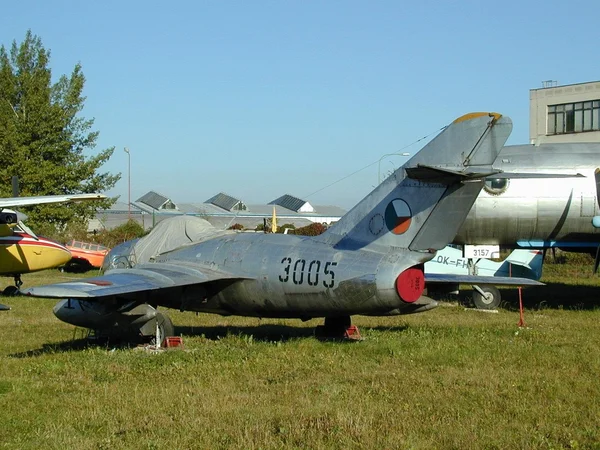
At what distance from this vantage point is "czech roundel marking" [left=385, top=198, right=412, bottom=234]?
1100cm

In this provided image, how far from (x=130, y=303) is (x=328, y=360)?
3561 millimetres

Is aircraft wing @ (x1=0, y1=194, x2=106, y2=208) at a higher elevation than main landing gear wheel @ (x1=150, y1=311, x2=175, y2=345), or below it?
higher

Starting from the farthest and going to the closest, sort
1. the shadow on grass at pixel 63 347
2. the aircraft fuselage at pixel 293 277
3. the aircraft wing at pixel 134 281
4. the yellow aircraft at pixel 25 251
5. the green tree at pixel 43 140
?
the green tree at pixel 43 140, the yellow aircraft at pixel 25 251, the shadow on grass at pixel 63 347, the aircraft fuselage at pixel 293 277, the aircraft wing at pixel 134 281

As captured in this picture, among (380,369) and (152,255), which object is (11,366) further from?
(380,369)

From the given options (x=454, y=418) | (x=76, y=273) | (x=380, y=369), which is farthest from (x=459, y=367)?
(x=76, y=273)

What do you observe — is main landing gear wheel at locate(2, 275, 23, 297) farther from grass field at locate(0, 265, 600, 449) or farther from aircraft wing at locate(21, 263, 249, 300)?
aircraft wing at locate(21, 263, 249, 300)

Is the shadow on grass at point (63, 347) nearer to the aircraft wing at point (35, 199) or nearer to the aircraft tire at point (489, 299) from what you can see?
the aircraft wing at point (35, 199)

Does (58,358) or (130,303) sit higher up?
(130,303)

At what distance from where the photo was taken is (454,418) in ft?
24.2

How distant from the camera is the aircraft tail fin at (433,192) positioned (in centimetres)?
1041

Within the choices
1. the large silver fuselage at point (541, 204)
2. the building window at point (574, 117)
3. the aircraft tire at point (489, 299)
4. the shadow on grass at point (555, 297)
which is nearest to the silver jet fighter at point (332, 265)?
the large silver fuselage at point (541, 204)

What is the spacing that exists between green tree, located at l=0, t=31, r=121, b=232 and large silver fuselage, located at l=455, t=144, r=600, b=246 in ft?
104

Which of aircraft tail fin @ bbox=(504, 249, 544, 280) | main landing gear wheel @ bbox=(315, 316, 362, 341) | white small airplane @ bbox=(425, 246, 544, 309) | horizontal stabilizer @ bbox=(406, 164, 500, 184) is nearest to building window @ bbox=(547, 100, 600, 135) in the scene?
white small airplane @ bbox=(425, 246, 544, 309)

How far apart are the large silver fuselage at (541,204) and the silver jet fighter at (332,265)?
7700 mm
